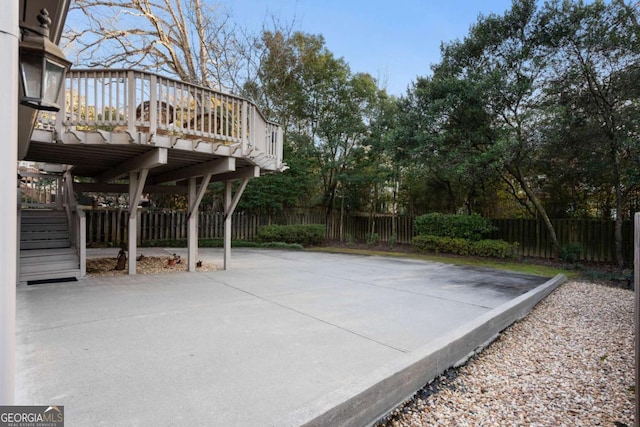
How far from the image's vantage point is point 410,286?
5418 millimetres

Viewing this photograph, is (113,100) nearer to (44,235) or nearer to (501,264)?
(44,235)

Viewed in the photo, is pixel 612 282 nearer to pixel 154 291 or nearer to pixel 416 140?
pixel 416 140

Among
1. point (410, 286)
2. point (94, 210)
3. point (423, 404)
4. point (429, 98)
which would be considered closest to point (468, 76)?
point (429, 98)

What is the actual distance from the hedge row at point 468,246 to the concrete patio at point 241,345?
147 inches

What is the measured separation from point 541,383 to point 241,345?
2472 millimetres

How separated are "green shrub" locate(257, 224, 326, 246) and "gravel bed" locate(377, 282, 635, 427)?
8.71 metres

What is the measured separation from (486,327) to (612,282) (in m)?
5.37

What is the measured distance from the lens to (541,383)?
251cm

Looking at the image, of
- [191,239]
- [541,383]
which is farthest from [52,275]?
[541,383]

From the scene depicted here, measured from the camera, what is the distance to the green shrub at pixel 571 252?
8445 mm

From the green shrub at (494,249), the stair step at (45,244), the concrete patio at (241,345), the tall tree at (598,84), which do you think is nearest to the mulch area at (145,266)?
the stair step at (45,244)

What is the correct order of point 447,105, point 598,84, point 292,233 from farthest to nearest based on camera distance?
point 292,233, point 447,105, point 598,84

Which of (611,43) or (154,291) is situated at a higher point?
(611,43)

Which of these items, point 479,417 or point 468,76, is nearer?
point 479,417
